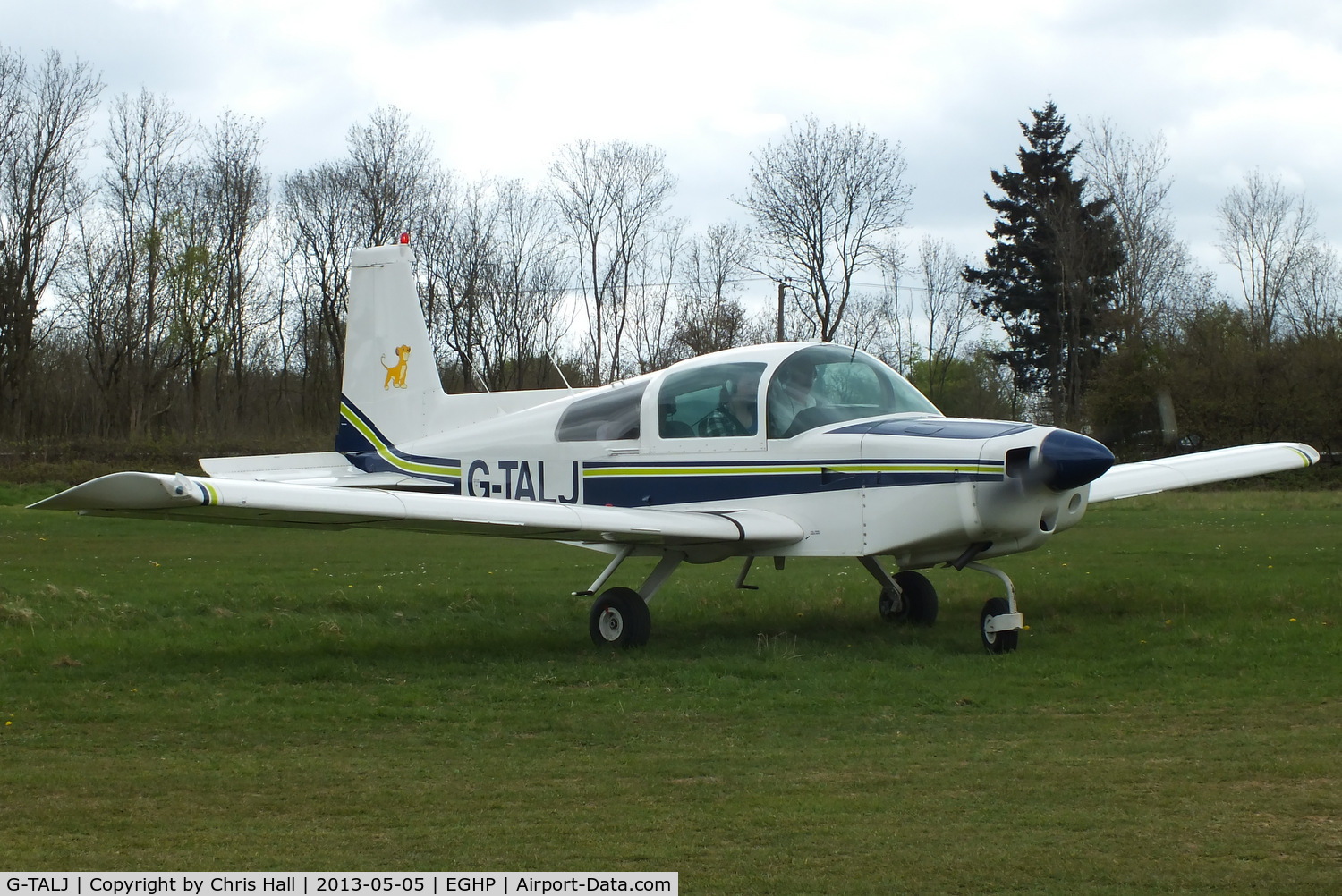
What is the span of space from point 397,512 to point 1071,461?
4516 mm

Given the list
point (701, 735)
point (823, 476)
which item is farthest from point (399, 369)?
point (701, 735)

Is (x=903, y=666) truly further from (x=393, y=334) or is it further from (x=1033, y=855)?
(x=393, y=334)

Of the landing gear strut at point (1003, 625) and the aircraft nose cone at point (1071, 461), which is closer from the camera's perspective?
the aircraft nose cone at point (1071, 461)

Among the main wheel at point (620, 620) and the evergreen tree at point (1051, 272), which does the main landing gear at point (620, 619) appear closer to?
the main wheel at point (620, 620)

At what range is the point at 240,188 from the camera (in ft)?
153

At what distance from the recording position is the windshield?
30.7 ft

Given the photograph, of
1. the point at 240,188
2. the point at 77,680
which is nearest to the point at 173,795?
the point at 77,680

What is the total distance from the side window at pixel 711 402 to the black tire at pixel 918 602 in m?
2.03

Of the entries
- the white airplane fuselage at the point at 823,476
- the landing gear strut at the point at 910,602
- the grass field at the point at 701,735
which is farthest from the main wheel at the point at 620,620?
the landing gear strut at the point at 910,602

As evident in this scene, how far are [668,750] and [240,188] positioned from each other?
45.7 meters

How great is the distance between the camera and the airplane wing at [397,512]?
6.55m

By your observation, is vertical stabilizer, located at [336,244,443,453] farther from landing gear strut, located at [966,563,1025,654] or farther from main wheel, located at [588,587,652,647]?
landing gear strut, located at [966,563,1025,654]
